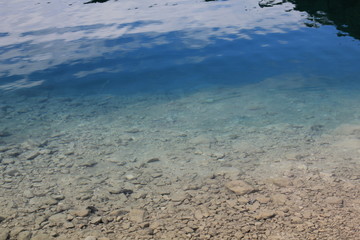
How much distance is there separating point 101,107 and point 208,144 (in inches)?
126

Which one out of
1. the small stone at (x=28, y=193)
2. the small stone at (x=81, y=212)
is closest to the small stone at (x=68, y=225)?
the small stone at (x=81, y=212)

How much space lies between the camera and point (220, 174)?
16.4ft

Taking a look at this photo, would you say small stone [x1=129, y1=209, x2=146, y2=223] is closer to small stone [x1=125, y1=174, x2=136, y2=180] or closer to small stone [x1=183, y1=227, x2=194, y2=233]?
small stone [x1=183, y1=227, x2=194, y2=233]

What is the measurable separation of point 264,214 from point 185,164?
5.85 ft

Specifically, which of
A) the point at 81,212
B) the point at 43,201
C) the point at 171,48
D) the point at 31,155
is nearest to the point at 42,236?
the point at 81,212

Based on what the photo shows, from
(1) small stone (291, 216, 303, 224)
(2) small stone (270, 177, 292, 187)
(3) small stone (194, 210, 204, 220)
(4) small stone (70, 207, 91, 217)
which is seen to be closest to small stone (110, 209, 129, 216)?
(4) small stone (70, 207, 91, 217)

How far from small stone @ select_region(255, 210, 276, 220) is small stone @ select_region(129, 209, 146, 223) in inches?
51.0

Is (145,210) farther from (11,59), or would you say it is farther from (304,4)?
(304,4)

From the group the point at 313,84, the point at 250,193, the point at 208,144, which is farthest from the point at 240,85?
the point at 250,193

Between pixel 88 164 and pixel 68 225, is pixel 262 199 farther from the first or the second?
pixel 88 164

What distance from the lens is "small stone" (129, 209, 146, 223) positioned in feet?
13.0

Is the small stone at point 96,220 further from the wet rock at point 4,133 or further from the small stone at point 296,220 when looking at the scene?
the wet rock at point 4,133

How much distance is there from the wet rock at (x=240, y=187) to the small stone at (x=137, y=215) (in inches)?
47.4

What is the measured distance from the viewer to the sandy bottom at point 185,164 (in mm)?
3832
